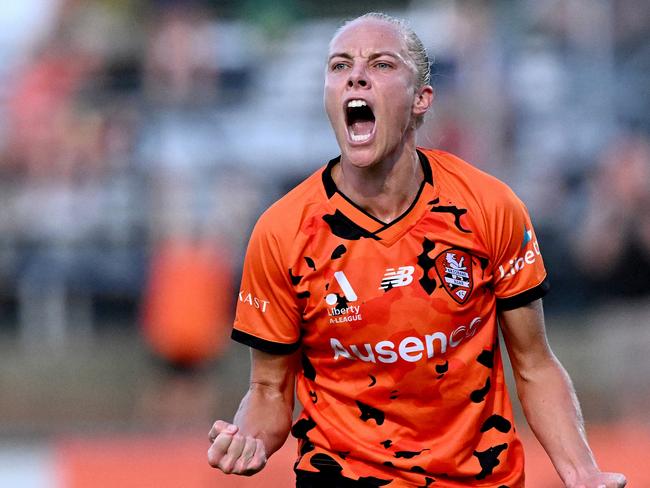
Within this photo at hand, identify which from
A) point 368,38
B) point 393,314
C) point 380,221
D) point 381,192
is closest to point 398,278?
point 393,314

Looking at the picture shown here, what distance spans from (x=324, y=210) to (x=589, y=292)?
6.98m

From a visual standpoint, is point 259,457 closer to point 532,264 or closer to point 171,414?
point 532,264

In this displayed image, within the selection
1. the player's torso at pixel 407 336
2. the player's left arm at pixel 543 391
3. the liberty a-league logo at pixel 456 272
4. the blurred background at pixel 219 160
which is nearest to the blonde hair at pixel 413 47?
the player's torso at pixel 407 336

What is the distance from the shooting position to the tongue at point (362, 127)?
4.39 metres

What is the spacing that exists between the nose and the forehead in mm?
68

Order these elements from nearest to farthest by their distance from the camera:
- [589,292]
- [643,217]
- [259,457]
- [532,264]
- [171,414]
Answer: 1. [259,457]
2. [532,264]
3. [171,414]
4. [643,217]
5. [589,292]

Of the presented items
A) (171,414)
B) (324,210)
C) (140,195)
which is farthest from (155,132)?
(324,210)

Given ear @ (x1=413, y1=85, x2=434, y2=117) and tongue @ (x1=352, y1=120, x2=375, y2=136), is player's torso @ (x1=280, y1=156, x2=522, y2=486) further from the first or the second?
ear @ (x1=413, y1=85, x2=434, y2=117)

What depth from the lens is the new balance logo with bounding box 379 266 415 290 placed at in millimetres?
4262

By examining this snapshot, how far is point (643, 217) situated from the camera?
10.3 meters

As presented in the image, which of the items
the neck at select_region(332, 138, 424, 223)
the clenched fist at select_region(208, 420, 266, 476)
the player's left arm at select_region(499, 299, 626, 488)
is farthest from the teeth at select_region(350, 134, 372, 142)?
the clenched fist at select_region(208, 420, 266, 476)

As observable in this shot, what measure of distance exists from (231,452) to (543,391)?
1.10 meters

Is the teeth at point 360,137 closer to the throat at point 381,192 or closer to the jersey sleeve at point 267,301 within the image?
the throat at point 381,192

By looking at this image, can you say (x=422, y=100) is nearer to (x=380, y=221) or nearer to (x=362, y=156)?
(x=362, y=156)
